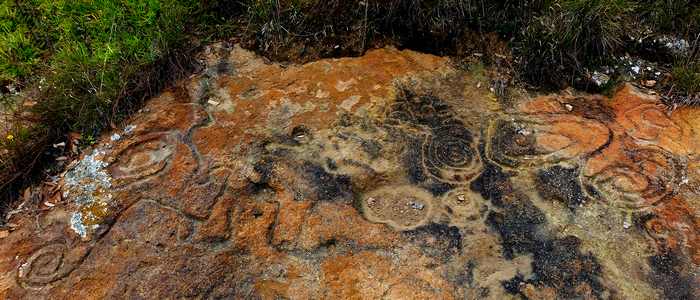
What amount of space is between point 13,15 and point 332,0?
203cm

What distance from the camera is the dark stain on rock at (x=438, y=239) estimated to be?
2428 millimetres

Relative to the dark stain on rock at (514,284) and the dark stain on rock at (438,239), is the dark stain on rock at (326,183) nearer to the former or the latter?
the dark stain on rock at (438,239)

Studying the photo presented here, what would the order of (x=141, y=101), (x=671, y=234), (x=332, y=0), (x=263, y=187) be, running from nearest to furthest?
(x=671, y=234), (x=263, y=187), (x=141, y=101), (x=332, y=0)

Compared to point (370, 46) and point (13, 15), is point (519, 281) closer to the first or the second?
point (370, 46)

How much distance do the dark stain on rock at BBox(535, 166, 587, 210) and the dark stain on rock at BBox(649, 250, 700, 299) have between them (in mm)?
406

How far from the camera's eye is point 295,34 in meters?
3.45

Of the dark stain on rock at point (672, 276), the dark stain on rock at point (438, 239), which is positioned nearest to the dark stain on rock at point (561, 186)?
the dark stain on rock at point (672, 276)

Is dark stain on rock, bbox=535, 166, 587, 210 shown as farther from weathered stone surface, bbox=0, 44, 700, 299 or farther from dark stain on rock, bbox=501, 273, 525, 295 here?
dark stain on rock, bbox=501, 273, 525, 295

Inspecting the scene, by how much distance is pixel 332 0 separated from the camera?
3465 millimetres

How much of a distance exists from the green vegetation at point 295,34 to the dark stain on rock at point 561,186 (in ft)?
2.28

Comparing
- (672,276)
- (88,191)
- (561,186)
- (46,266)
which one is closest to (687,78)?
(561,186)

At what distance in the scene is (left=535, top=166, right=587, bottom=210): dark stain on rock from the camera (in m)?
2.66

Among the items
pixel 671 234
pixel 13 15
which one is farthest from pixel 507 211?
pixel 13 15

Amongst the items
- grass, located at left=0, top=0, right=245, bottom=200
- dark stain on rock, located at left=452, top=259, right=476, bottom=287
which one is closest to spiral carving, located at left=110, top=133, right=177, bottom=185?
grass, located at left=0, top=0, right=245, bottom=200
